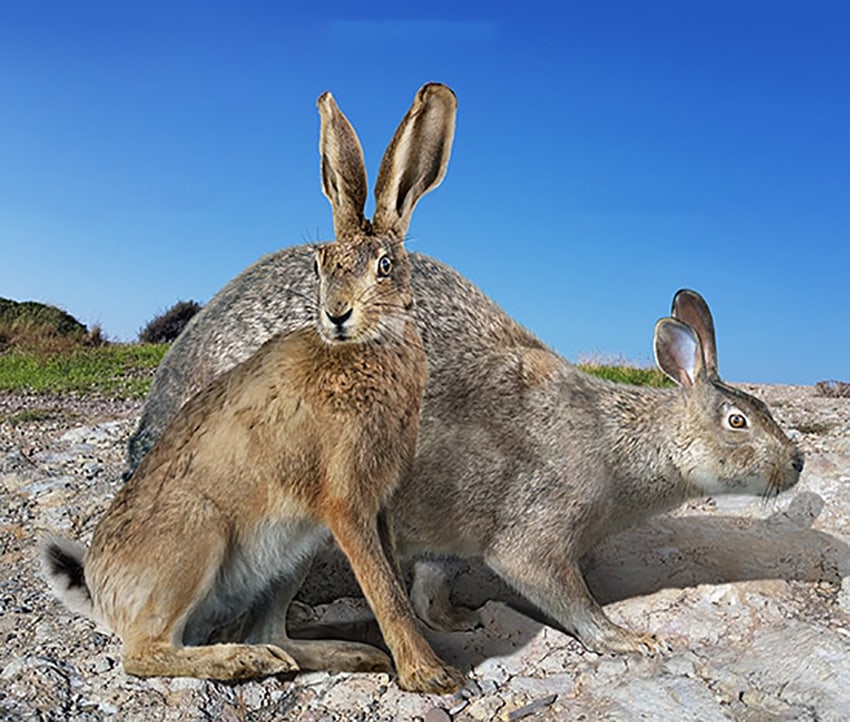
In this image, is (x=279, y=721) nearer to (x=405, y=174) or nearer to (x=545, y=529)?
(x=545, y=529)

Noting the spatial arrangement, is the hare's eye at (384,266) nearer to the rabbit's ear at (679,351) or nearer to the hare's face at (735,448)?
the rabbit's ear at (679,351)

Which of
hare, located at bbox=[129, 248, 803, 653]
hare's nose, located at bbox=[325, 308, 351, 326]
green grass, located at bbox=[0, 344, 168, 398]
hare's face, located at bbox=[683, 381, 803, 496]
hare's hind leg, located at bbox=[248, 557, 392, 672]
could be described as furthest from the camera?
green grass, located at bbox=[0, 344, 168, 398]

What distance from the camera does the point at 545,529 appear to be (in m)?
5.01

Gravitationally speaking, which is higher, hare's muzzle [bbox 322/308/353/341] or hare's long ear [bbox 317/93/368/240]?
hare's long ear [bbox 317/93/368/240]

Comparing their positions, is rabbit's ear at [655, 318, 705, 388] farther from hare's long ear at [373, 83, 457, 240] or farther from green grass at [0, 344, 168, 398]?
green grass at [0, 344, 168, 398]

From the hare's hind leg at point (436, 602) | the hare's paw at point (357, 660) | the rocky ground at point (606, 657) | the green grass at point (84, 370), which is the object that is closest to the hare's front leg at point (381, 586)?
the rocky ground at point (606, 657)

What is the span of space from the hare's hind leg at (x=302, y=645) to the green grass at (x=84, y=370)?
30.2ft

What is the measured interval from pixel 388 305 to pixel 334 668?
174 centimetres

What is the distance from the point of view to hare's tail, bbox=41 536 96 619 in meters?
4.52

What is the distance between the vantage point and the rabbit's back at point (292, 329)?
218 inches

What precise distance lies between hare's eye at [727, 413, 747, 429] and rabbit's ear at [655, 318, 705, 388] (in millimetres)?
264

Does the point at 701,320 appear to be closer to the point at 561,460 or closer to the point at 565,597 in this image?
the point at 561,460

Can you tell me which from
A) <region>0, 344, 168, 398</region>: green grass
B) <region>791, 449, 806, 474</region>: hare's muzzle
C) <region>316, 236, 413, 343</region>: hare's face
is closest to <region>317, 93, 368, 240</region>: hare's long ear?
<region>316, 236, 413, 343</region>: hare's face

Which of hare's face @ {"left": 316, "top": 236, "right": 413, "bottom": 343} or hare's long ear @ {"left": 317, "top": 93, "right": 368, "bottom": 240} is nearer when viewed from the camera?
hare's face @ {"left": 316, "top": 236, "right": 413, "bottom": 343}
